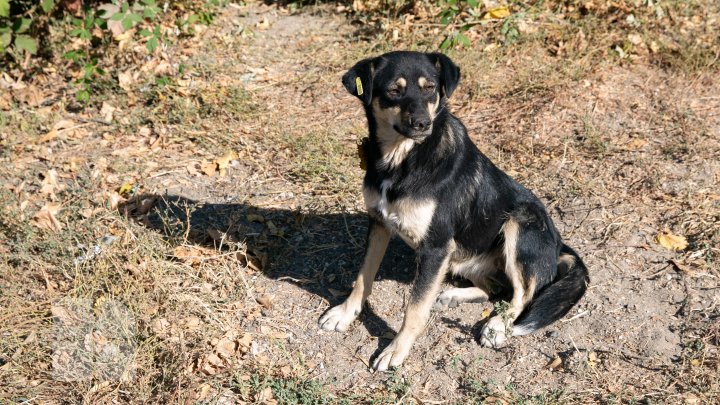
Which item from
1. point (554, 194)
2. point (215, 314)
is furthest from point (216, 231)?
point (554, 194)

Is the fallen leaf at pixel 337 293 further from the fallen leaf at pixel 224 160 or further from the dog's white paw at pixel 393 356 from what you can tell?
the fallen leaf at pixel 224 160

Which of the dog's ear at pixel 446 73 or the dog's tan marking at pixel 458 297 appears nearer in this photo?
the dog's ear at pixel 446 73

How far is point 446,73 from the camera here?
13.6 feet

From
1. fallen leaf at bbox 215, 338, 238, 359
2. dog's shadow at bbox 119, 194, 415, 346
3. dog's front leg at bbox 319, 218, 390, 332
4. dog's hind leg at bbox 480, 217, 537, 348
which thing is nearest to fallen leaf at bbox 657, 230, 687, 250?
dog's hind leg at bbox 480, 217, 537, 348

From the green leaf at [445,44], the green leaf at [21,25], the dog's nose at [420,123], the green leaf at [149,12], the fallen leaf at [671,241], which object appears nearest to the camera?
the dog's nose at [420,123]

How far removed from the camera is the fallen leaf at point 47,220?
202 inches

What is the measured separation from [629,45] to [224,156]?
4189mm

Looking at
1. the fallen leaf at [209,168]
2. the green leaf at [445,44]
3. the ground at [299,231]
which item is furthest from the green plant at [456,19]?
the fallen leaf at [209,168]

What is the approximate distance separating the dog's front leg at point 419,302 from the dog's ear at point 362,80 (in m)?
0.97

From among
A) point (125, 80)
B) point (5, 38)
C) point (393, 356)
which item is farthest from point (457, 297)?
point (5, 38)

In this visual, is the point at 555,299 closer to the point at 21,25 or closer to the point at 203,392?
the point at 203,392

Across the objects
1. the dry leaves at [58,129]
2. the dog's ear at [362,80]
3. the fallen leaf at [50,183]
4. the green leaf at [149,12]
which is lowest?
the dry leaves at [58,129]

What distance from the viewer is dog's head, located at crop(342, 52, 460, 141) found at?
155 inches

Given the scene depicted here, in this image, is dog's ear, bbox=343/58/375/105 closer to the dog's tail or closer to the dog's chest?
the dog's chest
